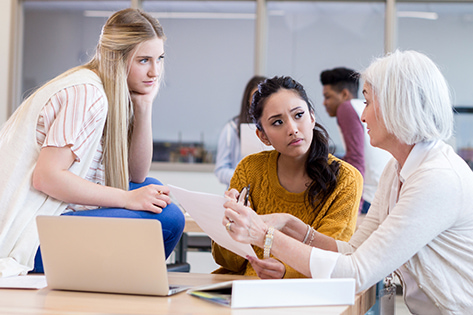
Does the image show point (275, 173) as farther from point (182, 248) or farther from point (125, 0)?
point (125, 0)

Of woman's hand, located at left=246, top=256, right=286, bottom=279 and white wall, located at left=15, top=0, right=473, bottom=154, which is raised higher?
white wall, located at left=15, top=0, right=473, bottom=154

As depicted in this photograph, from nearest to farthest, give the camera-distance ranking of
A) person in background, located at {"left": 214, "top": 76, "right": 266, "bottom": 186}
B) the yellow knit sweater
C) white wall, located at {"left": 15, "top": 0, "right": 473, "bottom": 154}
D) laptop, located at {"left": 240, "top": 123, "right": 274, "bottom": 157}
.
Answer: the yellow knit sweater → laptop, located at {"left": 240, "top": 123, "right": 274, "bottom": 157} → person in background, located at {"left": 214, "top": 76, "right": 266, "bottom": 186} → white wall, located at {"left": 15, "top": 0, "right": 473, "bottom": 154}

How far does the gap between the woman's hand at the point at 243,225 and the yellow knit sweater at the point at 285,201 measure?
431 millimetres

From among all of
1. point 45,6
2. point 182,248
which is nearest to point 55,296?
point 182,248

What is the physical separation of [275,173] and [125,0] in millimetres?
4168

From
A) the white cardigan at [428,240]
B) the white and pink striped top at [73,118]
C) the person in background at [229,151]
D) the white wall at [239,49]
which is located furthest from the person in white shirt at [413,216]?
the white wall at [239,49]

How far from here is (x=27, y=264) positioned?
147 centimetres

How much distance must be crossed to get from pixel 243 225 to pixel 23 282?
51cm

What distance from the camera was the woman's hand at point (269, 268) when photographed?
135cm

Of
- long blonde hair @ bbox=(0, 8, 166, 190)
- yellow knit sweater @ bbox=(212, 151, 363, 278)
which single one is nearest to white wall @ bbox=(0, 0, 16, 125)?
long blonde hair @ bbox=(0, 8, 166, 190)

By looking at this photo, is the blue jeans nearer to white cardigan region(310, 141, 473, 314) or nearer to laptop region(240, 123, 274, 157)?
white cardigan region(310, 141, 473, 314)

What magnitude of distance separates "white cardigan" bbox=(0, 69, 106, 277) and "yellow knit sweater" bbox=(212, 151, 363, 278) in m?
0.51

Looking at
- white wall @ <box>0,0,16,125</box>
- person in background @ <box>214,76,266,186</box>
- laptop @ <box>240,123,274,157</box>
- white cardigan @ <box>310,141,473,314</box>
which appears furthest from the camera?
white wall @ <box>0,0,16,125</box>

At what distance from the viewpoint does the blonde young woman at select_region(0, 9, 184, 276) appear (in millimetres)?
1501
